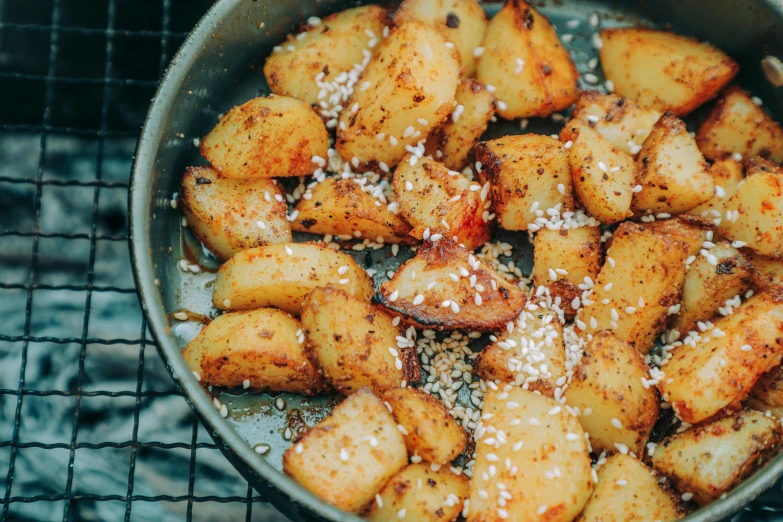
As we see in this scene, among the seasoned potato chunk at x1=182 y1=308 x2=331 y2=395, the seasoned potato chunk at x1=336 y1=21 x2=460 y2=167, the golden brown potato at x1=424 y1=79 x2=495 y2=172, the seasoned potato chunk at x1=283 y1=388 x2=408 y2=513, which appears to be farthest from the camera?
the golden brown potato at x1=424 y1=79 x2=495 y2=172

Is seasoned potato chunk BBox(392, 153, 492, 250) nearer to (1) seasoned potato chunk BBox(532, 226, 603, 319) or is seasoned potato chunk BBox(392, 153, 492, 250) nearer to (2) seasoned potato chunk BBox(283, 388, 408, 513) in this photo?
(1) seasoned potato chunk BBox(532, 226, 603, 319)

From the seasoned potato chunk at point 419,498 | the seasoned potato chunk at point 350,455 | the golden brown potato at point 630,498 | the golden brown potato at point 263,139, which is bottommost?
the seasoned potato chunk at point 419,498

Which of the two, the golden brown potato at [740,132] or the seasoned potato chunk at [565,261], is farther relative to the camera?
the golden brown potato at [740,132]

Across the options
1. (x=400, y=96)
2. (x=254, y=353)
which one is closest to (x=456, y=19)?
(x=400, y=96)

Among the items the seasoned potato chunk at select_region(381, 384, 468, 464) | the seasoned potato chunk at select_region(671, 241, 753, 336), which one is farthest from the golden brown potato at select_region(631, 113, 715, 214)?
the seasoned potato chunk at select_region(381, 384, 468, 464)

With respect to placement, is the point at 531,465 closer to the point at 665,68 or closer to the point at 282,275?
the point at 282,275

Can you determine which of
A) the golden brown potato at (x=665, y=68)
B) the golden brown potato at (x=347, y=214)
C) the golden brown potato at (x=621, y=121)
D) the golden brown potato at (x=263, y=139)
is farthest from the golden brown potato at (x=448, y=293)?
the golden brown potato at (x=665, y=68)

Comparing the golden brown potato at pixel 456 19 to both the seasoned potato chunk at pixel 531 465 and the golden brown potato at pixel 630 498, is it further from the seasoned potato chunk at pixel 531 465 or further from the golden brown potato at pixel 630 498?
the golden brown potato at pixel 630 498

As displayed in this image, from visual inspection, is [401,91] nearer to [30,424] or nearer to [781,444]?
[781,444]
